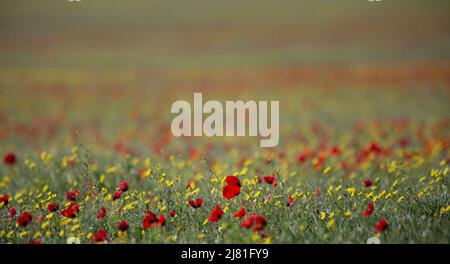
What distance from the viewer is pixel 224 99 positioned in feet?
40.5

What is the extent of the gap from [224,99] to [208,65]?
20.6 feet

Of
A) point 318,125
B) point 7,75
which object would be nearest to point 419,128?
A: point 318,125

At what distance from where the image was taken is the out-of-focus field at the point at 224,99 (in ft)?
12.6

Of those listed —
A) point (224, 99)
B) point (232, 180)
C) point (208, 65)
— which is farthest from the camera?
point (208, 65)

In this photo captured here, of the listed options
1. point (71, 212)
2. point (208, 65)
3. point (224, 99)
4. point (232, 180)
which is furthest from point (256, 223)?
point (208, 65)

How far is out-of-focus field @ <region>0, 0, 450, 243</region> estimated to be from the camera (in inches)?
151

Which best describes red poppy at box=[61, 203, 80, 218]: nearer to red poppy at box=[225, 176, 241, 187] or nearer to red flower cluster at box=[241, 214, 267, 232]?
red poppy at box=[225, 176, 241, 187]

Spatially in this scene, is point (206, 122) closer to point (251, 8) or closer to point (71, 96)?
point (71, 96)

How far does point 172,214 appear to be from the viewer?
12.3 ft

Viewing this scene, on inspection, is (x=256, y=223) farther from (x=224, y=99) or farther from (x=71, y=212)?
(x=224, y=99)

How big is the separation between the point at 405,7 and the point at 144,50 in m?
9.57

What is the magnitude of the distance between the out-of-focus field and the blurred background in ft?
0.25

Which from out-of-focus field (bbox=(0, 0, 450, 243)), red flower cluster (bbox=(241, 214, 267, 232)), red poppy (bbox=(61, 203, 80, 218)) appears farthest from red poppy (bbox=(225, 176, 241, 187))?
red poppy (bbox=(61, 203, 80, 218))
